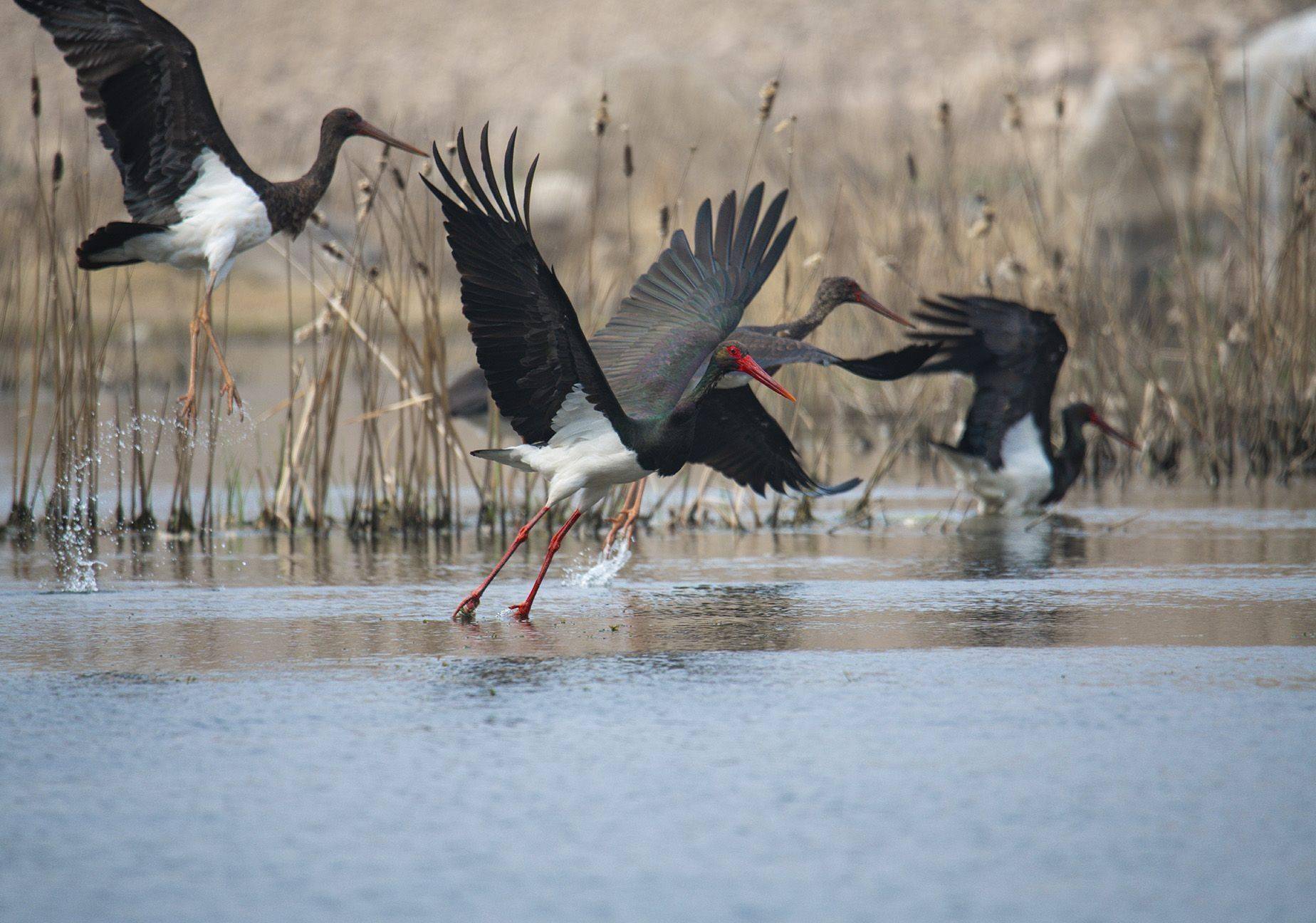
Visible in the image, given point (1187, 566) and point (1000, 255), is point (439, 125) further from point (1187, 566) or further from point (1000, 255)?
point (1187, 566)

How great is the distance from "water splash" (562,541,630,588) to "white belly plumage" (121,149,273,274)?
175 cm

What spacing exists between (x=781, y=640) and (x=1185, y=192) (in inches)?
501

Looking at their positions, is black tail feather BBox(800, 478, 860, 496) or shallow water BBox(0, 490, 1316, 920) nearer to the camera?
shallow water BBox(0, 490, 1316, 920)

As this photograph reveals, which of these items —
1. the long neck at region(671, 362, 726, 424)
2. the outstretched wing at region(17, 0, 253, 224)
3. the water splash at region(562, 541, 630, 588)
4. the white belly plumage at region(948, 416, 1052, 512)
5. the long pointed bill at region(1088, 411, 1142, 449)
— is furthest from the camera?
the long pointed bill at region(1088, 411, 1142, 449)

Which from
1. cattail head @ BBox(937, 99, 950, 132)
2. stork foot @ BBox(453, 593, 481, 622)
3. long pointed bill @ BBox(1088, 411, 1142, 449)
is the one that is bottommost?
stork foot @ BBox(453, 593, 481, 622)

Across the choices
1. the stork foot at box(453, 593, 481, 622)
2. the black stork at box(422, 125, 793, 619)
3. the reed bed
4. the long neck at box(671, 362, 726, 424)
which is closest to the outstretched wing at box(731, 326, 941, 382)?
the black stork at box(422, 125, 793, 619)

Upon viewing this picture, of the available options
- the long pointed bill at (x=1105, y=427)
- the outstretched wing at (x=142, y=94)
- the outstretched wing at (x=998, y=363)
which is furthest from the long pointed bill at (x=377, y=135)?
the long pointed bill at (x=1105, y=427)

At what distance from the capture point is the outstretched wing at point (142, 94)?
599 cm

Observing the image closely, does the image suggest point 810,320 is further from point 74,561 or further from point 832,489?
point 74,561

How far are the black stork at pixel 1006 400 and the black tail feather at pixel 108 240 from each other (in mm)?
3616

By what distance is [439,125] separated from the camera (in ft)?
117

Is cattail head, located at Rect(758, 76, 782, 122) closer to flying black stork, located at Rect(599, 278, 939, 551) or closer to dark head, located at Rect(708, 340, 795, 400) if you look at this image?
flying black stork, located at Rect(599, 278, 939, 551)

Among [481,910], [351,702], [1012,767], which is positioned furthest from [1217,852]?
[351,702]

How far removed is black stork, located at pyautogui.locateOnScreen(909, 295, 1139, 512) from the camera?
320 inches
